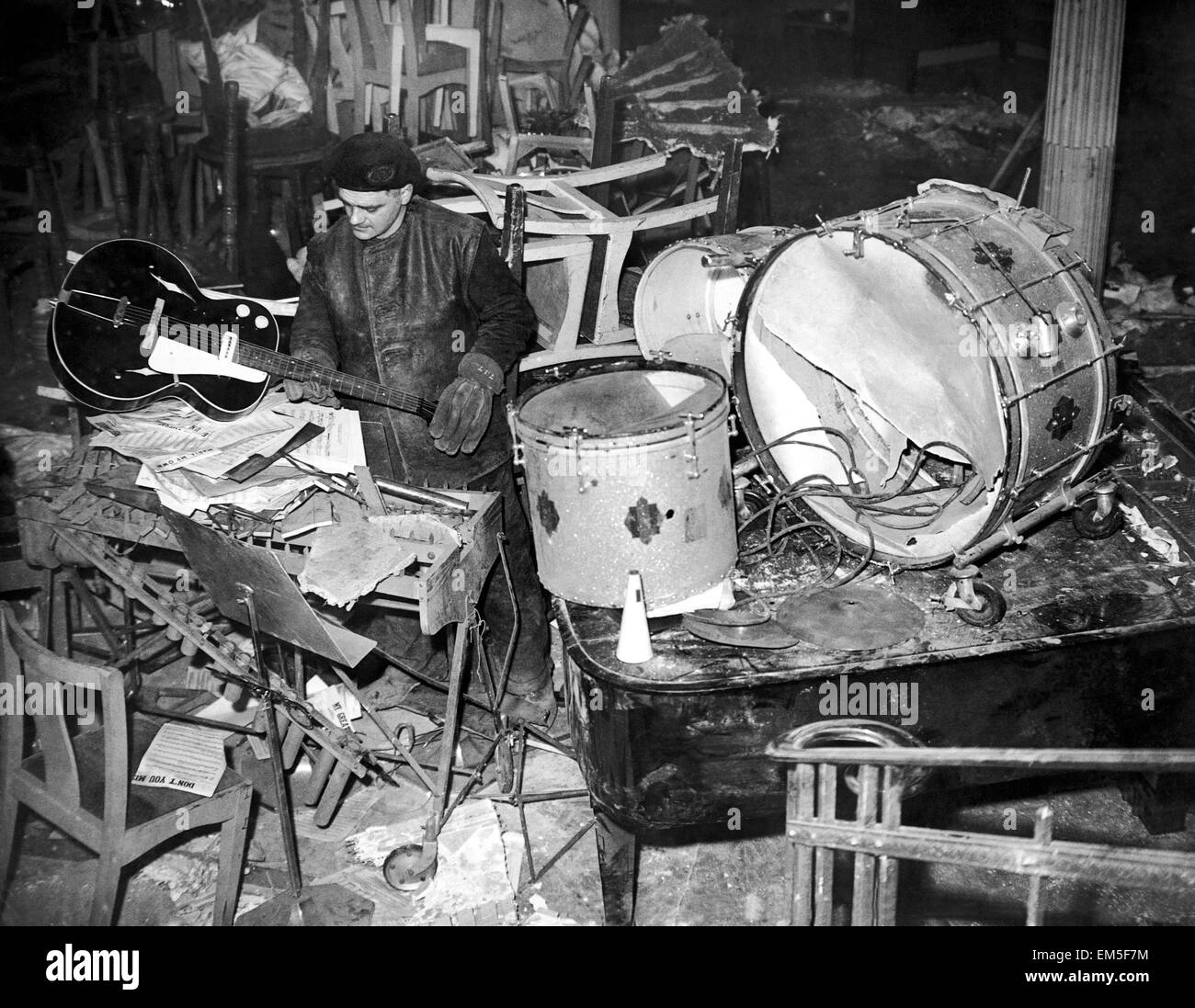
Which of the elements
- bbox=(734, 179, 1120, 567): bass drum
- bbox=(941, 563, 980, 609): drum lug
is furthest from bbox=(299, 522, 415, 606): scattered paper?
bbox=(941, 563, 980, 609): drum lug

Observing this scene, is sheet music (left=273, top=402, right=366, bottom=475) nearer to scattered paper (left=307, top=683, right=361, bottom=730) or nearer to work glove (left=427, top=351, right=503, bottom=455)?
work glove (left=427, top=351, right=503, bottom=455)

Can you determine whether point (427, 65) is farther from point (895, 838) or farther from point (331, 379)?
point (895, 838)

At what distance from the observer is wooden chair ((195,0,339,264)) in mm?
8135

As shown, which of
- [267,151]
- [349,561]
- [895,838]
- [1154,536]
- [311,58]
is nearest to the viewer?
[895,838]

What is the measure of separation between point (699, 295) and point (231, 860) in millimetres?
3251

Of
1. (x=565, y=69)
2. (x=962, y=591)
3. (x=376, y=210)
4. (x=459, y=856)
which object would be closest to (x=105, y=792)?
(x=459, y=856)

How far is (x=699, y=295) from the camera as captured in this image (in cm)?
511

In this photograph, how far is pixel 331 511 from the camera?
389 centimetres

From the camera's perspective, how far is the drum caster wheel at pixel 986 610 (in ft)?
11.6

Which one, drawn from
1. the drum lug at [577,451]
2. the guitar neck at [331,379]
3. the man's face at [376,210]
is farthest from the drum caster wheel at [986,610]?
the man's face at [376,210]

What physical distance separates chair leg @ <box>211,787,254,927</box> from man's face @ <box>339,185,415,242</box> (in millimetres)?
2404
